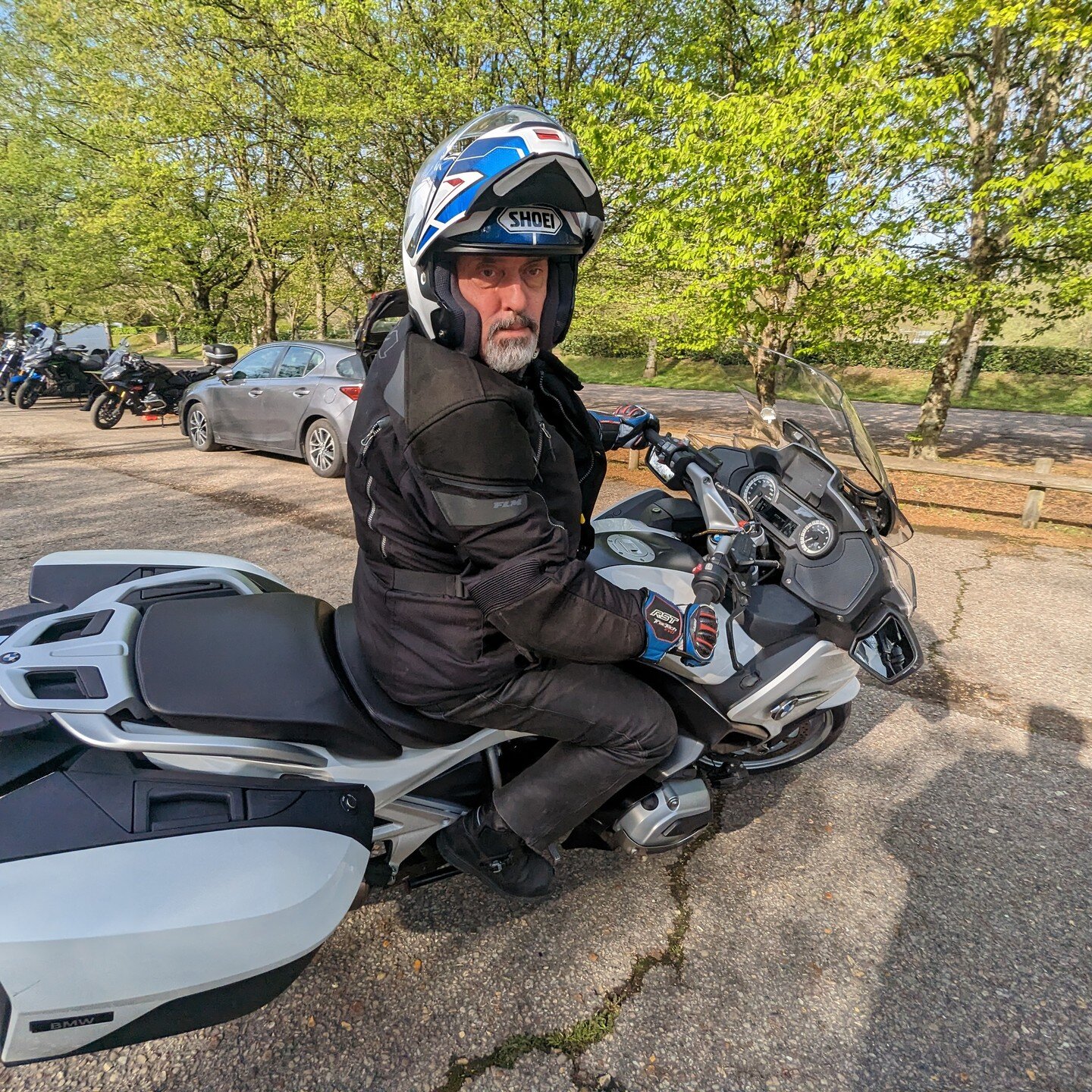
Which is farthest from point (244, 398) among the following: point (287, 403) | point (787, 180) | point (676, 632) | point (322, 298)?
point (322, 298)

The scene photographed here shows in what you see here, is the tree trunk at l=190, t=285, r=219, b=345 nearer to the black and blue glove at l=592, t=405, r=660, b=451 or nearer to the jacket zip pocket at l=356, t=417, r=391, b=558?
the black and blue glove at l=592, t=405, r=660, b=451

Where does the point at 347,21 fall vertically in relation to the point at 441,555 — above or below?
above

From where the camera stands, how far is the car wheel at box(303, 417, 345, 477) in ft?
27.2

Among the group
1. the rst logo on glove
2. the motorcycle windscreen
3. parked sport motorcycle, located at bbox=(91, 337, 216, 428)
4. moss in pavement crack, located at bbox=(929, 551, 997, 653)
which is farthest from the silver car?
the motorcycle windscreen

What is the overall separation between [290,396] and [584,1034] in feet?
26.7

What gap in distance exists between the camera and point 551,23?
1077cm

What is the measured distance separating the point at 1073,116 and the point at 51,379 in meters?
A: 17.4

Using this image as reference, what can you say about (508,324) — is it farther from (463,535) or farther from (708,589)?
(708,589)

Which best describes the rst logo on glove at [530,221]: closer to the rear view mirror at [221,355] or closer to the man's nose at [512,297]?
the man's nose at [512,297]

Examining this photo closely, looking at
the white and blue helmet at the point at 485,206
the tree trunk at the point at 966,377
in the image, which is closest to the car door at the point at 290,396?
the white and blue helmet at the point at 485,206

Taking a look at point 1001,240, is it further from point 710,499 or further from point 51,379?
point 51,379

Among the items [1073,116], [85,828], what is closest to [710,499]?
[85,828]

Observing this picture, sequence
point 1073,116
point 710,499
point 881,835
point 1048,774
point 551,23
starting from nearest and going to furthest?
point 710,499
point 881,835
point 1048,774
point 1073,116
point 551,23

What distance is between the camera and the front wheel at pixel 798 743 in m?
2.41
